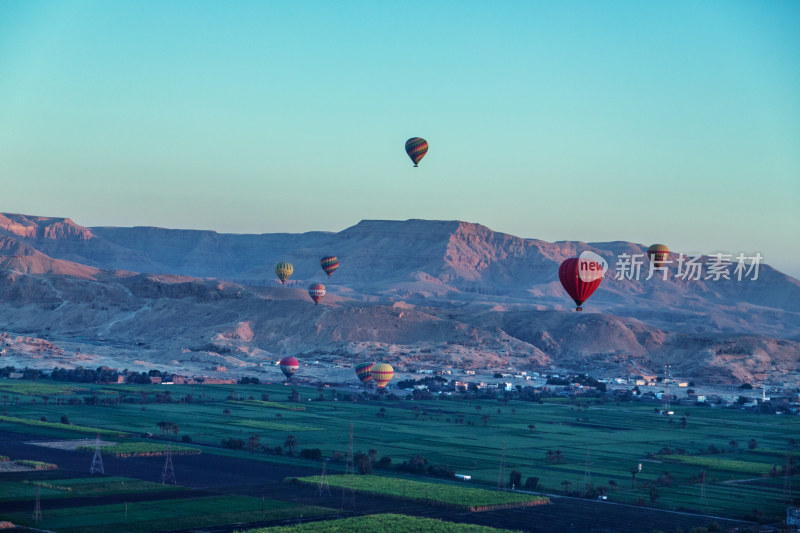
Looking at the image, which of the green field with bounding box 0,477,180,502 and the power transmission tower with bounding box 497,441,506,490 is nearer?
the green field with bounding box 0,477,180,502

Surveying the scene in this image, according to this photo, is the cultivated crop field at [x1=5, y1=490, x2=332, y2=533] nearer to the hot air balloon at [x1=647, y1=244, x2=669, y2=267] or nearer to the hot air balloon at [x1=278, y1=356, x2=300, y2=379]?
the hot air balloon at [x1=278, y1=356, x2=300, y2=379]

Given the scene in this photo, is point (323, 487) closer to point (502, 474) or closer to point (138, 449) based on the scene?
point (502, 474)

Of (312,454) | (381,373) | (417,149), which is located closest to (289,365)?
(381,373)

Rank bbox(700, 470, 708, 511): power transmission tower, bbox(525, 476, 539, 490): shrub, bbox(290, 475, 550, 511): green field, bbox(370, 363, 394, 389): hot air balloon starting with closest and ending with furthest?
bbox(290, 475, 550, 511): green field < bbox(700, 470, 708, 511): power transmission tower < bbox(525, 476, 539, 490): shrub < bbox(370, 363, 394, 389): hot air balloon

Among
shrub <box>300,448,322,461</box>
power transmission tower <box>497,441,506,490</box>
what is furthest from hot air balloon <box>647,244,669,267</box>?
shrub <box>300,448,322,461</box>

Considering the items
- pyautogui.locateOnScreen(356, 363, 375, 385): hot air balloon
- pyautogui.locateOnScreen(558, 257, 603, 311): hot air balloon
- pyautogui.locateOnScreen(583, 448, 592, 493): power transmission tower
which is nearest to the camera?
pyautogui.locateOnScreen(583, 448, 592, 493): power transmission tower

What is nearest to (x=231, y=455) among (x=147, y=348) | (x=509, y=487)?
(x=509, y=487)
